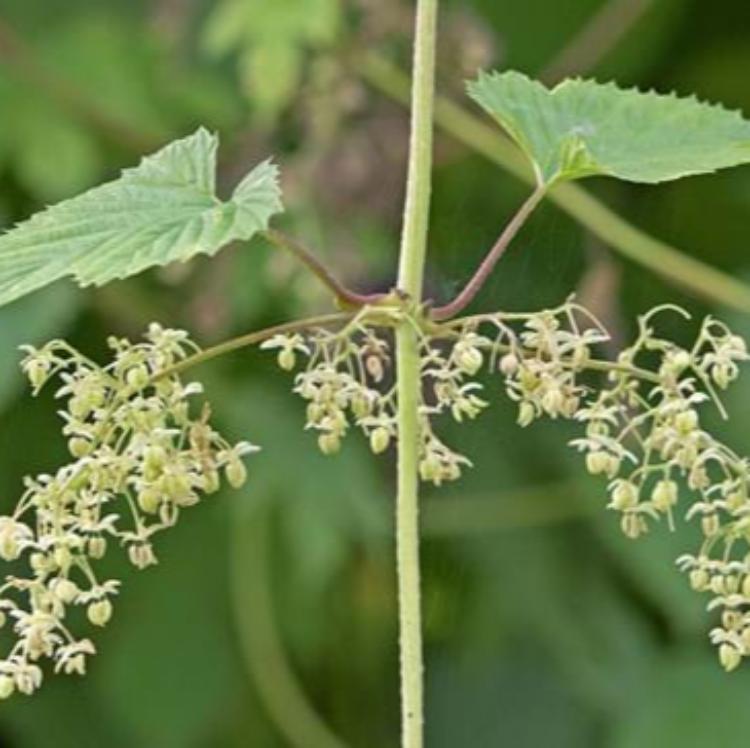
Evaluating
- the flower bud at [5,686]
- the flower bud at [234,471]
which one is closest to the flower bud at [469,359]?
the flower bud at [234,471]

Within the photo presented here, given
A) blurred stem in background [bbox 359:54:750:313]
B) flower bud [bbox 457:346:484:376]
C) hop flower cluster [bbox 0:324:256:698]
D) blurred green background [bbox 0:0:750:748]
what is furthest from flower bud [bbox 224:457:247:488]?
blurred green background [bbox 0:0:750:748]

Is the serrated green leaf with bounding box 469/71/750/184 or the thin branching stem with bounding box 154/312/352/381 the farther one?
the serrated green leaf with bounding box 469/71/750/184

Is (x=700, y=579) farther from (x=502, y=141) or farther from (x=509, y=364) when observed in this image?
(x=502, y=141)

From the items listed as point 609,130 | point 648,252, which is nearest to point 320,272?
point 609,130

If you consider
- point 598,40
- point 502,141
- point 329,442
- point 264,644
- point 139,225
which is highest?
point 598,40

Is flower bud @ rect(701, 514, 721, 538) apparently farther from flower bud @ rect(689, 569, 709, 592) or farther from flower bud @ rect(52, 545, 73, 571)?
flower bud @ rect(52, 545, 73, 571)

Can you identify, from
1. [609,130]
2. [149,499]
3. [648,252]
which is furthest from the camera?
[648,252]
